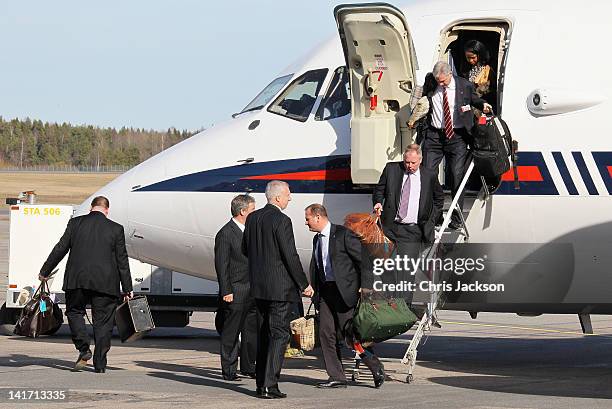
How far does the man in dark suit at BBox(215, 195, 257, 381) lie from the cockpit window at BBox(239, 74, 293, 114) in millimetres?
1863

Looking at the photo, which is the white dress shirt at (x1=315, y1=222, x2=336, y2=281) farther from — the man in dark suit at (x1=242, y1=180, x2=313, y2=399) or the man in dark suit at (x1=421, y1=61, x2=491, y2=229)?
the man in dark suit at (x1=421, y1=61, x2=491, y2=229)

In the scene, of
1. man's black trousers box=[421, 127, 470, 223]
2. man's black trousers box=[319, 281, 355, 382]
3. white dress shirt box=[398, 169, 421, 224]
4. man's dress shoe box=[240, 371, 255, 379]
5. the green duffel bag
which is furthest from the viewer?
man's dress shoe box=[240, 371, 255, 379]

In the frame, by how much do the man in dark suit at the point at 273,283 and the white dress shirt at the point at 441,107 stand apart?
2.28m

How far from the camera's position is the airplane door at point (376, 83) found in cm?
1440

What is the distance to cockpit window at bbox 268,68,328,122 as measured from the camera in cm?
1573

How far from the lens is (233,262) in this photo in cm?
1473

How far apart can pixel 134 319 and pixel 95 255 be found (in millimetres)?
992

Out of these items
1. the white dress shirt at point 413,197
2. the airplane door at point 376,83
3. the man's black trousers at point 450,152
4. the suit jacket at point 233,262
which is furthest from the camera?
the suit jacket at point 233,262

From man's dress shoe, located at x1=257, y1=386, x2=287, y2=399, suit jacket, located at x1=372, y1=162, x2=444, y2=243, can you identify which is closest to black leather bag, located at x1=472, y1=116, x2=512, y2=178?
suit jacket, located at x1=372, y1=162, x2=444, y2=243

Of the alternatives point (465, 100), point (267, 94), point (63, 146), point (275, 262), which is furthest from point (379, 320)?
point (63, 146)

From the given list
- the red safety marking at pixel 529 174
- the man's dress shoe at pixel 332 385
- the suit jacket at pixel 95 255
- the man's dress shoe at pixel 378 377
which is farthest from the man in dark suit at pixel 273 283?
the red safety marking at pixel 529 174

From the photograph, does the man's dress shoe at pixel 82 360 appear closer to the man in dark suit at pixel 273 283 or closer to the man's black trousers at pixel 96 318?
the man's black trousers at pixel 96 318

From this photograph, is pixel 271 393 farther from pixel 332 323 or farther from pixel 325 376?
pixel 325 376

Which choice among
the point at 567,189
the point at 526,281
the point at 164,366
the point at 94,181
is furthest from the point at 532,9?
the point at 94,181
